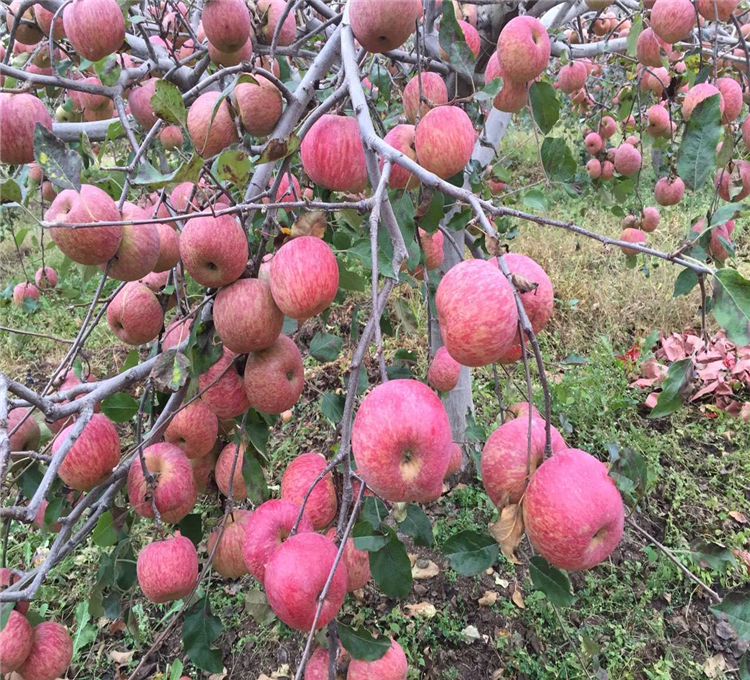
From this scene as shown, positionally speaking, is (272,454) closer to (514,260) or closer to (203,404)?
(203,404)

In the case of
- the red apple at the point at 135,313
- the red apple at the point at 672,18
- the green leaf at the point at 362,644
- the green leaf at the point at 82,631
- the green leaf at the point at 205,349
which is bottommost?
the green leaf at the point at 82,631

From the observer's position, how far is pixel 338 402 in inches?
44.3

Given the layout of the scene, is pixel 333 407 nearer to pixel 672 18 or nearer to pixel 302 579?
pixel 302 579

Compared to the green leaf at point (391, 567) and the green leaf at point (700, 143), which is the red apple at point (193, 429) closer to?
the green leaf at point (391, 567)

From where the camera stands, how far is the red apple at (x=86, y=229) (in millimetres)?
971

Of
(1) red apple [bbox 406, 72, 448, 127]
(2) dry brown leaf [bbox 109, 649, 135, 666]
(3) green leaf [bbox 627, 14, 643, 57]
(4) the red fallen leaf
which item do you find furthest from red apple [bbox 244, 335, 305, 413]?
(4) the red fallen leaf

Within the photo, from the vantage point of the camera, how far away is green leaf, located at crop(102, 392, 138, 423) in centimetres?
118

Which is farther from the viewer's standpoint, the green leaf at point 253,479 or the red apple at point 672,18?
the red apple at point 672,18

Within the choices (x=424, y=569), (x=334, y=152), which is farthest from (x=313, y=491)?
(x=424, y=569)

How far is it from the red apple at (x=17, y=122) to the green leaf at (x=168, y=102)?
436 millimetres

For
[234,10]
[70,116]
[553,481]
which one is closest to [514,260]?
[553,481]

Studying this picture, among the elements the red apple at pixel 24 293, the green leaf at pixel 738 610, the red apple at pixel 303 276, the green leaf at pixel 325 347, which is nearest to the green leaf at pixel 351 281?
the green leaf at pixel 325 347

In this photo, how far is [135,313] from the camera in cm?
132

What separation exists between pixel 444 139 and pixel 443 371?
2.15 feet
